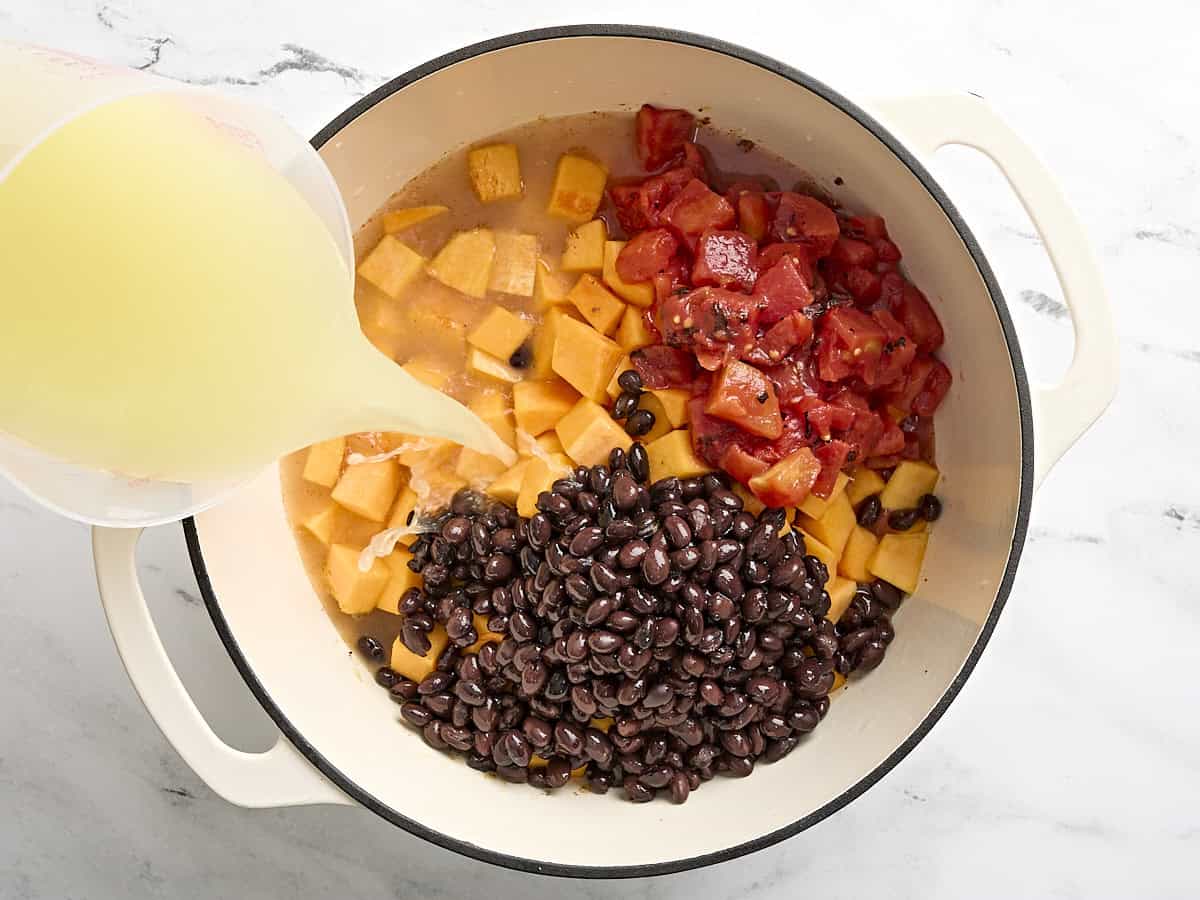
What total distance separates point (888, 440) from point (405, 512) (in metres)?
0.86

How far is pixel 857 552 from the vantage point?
1829 mm

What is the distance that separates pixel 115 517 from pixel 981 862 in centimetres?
162

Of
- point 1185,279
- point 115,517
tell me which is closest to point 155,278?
point 115,517

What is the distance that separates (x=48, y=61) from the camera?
3.80 ft

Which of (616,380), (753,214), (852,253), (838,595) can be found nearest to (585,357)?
(616,380)

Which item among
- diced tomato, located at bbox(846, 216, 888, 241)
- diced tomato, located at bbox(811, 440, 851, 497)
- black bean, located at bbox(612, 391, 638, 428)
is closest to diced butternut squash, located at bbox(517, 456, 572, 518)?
black bean, located at bbox(612, 391, 638, 428)

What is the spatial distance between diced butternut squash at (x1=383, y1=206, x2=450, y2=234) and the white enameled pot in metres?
0.04

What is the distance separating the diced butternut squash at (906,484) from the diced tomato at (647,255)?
0.55 metres

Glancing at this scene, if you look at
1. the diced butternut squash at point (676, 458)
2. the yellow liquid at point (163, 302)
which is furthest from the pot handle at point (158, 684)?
the diced butternut squash at point (676, 458)

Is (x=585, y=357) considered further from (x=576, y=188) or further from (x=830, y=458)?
(x=830, y=458)

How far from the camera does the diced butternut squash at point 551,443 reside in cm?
182

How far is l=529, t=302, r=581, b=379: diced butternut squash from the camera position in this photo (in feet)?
5.99

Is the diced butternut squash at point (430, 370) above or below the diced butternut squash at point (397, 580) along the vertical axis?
above

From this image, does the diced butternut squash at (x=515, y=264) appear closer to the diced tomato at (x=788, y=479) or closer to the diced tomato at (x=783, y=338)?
Result: the diced tomato at (x=783, y=338)
